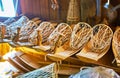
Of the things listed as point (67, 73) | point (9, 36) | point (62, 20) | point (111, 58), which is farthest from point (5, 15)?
point (111, 58)

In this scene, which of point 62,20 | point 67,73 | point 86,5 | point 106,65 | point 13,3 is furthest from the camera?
point 13,3

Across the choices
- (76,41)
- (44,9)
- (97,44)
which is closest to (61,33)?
(76,41)

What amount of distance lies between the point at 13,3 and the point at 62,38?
1381mm

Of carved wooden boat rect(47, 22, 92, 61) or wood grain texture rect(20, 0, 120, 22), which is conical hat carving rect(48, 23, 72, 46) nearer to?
carved wooden boat rect(47, 22, 92, 61)

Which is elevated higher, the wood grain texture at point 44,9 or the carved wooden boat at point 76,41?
the wood grain texture at point 44,9

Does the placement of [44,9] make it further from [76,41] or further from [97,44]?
[97,44]

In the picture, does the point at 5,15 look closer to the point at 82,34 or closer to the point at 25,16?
the point at 25,16

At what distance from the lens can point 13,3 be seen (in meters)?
4.02

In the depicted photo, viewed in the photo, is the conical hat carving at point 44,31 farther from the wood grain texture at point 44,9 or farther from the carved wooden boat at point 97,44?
the carved wooden boat at point 97,44

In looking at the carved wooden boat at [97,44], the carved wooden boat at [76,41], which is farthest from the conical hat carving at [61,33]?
the carved wooden boat at [97,44]

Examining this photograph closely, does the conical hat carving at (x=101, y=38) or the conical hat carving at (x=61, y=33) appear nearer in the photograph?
the conical hat carving at (x=101, y=38)

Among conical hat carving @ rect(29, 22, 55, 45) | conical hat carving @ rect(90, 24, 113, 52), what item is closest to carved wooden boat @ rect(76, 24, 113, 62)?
conical hat carving @ rect(90, 24, 113, 52)

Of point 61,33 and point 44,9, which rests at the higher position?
point 44,9

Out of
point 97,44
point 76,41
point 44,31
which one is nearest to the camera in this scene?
point 97,44
